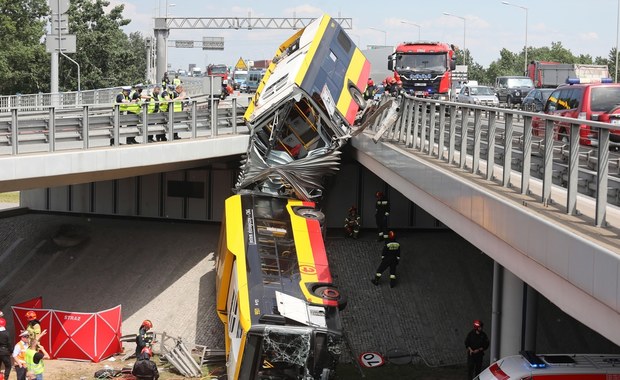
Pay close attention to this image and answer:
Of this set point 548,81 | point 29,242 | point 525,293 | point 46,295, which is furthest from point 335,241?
point 548,81

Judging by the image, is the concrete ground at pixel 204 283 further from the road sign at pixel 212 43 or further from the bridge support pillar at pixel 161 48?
the road sign at pixel 212 43

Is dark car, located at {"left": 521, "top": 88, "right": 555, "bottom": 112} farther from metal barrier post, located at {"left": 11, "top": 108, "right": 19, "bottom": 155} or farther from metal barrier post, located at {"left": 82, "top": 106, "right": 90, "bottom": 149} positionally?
metal barrier post, located at {"left": 11, "top": 108, "right": 19, "bottom": 155}

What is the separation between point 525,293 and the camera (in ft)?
46.1

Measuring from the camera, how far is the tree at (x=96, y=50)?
6425 cm

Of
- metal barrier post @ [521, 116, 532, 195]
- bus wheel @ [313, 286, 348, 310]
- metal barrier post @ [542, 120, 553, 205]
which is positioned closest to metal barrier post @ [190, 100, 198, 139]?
bus wheel @ [313, 286, 348, 310]

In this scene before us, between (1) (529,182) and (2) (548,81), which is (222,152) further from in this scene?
(2) (548,81)

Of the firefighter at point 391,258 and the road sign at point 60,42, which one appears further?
the road sign at point 60,42

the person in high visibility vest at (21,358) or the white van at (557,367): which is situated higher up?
the white van at (557,367)

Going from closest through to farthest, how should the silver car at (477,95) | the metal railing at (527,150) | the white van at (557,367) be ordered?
the metal railing at (527,150)
the white van at (557,367)
the silver car at (477,95)

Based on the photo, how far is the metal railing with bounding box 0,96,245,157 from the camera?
1825 cm

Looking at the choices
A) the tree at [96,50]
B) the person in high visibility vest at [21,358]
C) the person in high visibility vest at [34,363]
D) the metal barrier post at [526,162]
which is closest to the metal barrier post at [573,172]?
the metal barrier post at [526,162]

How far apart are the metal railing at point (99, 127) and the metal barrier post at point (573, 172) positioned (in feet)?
37.7

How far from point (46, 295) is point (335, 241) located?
7.84 meters

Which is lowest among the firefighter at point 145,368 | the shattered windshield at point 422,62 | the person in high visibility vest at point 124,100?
the firefighter at point 145,368
